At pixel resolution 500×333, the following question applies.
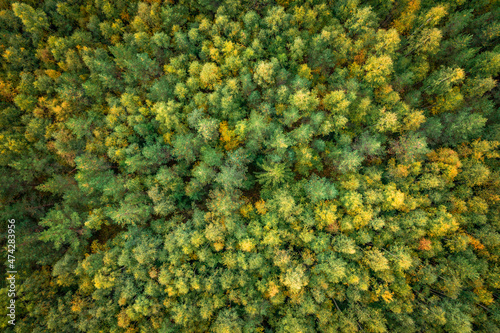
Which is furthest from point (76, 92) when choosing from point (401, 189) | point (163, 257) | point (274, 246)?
point (401, 189)

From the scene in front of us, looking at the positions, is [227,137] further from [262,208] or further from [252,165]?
[262,208]

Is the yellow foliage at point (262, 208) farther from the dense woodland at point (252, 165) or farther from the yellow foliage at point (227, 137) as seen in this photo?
the yellow foliage at point (227, 137)

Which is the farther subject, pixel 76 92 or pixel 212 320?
pixel 76 92

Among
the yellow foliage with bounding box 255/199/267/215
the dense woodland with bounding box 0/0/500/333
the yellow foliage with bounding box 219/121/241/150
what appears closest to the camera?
the dense woodland with bounding box 0/0/500/333

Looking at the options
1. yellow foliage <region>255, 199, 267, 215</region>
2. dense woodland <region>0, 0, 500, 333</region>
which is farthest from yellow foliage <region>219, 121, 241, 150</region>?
yellow foliage <region>255, 199, 267, 215</region>

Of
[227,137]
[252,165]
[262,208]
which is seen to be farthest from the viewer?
[252,165]

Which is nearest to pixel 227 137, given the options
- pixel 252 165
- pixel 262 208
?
pixel 252 165

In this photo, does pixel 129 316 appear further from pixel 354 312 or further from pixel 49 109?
pixel 49 109

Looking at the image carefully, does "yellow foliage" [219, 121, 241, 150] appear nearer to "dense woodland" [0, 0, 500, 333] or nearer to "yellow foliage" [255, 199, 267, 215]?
"dense woodland" [0, 0, 500, 333]
